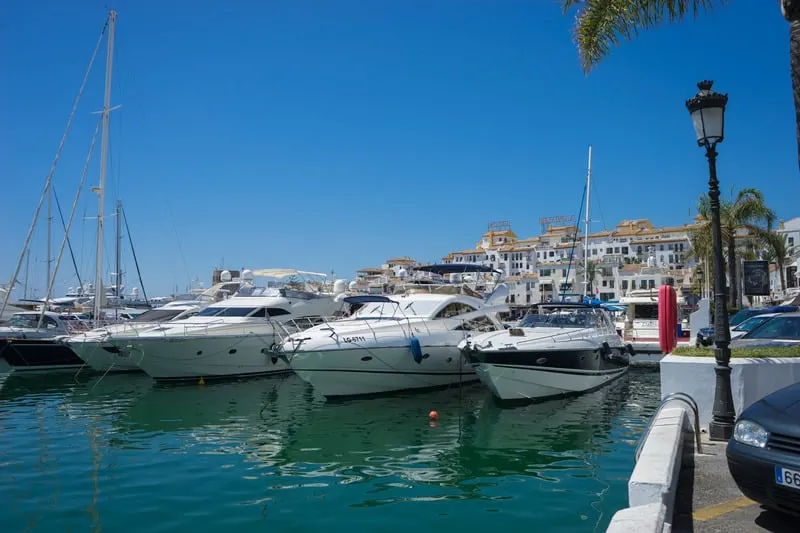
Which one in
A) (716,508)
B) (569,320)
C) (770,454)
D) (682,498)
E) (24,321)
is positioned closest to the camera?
(770,454)

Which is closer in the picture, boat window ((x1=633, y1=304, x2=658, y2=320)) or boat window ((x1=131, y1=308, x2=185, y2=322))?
boat window ((x1=131, y1=308, x2=185, y2=322))

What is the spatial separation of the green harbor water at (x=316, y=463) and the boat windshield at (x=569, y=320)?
7.12 ft

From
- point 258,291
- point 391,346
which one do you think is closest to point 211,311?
point 258,291

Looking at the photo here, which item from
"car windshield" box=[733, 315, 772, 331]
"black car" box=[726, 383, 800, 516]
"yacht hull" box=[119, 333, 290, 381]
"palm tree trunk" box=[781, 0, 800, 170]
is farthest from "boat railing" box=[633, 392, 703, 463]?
"yacht hull" box=[119, 333, 290, 381]

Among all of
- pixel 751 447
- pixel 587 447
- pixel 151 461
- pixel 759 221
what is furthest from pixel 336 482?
pixel 759 221

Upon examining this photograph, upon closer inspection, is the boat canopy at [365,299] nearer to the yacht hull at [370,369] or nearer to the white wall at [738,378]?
the yacht hull at [370,369]

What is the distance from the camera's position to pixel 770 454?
4625 mm

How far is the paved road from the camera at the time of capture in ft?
15.7

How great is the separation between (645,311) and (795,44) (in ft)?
94.8

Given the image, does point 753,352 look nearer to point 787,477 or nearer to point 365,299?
point 787,477

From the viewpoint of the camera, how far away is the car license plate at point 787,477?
438 cm

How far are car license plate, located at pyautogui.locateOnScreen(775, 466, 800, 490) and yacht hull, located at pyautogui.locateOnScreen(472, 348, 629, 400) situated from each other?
1120cm

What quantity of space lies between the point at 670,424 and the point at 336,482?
17.7 ft

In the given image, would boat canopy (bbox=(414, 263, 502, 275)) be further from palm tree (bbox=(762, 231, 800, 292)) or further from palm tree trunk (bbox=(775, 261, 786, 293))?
palm tree trunk (bbox=(775, 261, 786, 293))
